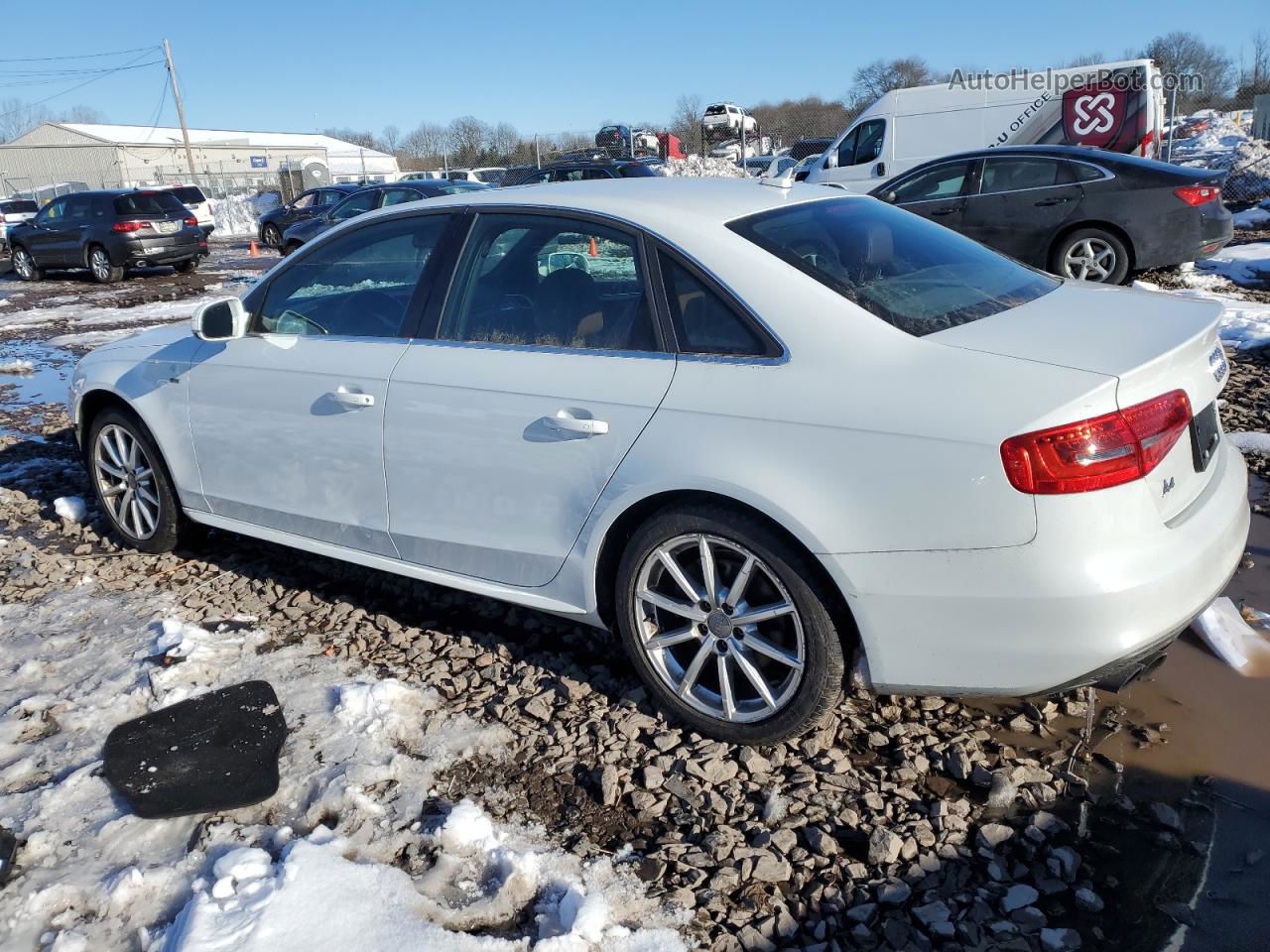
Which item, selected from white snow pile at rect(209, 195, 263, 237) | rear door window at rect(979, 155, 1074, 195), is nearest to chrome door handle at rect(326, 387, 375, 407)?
rear door window at rect(979, 155, 1074, 195)

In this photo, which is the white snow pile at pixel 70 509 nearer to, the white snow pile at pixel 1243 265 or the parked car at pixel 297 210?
the white snow pile at pixel 1243 265

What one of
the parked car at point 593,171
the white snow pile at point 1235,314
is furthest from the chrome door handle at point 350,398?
the parked car at point 593,171

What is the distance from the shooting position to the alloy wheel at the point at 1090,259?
9617 millimetres

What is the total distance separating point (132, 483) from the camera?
473 centimetres

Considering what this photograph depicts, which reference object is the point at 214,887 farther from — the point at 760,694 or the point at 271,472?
the point at 271,472

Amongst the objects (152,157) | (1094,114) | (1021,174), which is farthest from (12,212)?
(152,157)

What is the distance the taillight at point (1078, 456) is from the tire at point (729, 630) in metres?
0.62

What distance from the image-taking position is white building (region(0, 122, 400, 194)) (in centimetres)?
4956

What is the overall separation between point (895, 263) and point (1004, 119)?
14.2 metres

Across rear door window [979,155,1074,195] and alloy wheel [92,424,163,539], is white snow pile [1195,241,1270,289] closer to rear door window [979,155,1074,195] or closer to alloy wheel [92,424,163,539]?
rear door window [979,155,1074,195]

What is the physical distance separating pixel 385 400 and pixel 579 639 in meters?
1.17

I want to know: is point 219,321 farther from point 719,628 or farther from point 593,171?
point 593,171

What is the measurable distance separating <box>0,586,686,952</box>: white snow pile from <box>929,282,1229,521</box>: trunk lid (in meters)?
1.68

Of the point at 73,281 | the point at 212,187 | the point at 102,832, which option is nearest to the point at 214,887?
the point at 102,832
